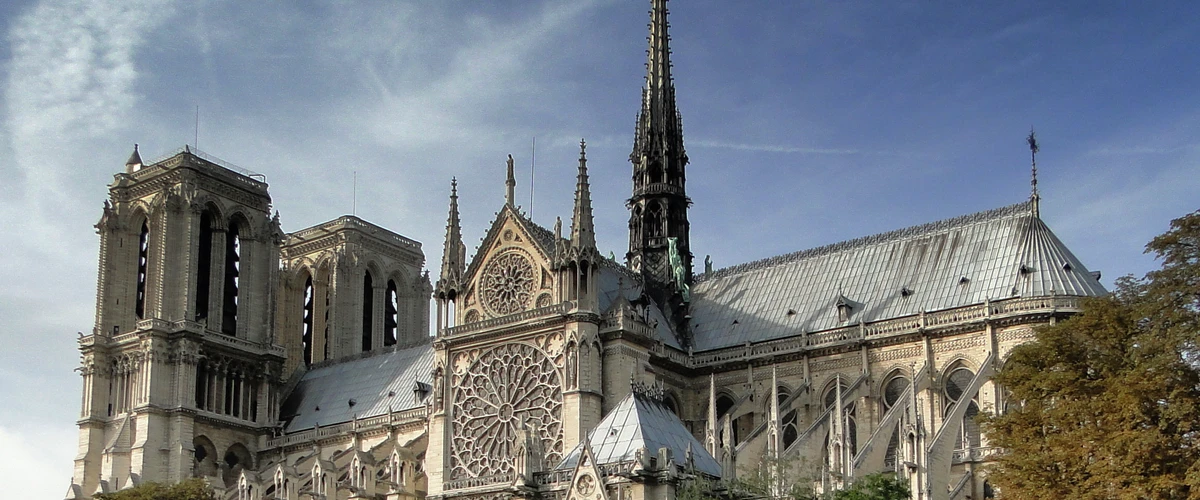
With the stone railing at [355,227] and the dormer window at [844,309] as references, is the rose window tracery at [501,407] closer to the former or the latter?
the dormer window at [844,309]

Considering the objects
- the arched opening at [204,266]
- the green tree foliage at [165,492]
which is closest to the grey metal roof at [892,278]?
the green tree foliage at [165,492]

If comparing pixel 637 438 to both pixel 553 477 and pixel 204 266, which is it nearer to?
pixel 553 477

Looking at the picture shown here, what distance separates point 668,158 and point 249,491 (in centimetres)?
2048

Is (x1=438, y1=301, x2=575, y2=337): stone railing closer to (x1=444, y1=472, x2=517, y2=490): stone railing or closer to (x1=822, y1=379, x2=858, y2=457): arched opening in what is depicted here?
(x1=444, y1=472, x2=517, y2=490): stone railing

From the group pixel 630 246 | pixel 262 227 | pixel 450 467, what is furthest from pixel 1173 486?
pixel 262 227

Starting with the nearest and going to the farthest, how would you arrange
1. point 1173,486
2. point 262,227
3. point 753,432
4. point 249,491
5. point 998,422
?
point 1173,486 < point 998,422 < point 753,432 < point 249,491 < point 262,227

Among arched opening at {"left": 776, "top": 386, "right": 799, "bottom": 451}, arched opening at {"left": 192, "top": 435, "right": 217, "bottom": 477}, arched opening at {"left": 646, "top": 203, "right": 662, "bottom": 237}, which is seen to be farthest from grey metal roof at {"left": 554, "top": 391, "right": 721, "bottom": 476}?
arched opening at {"left": 192, "top": 435, "right": 217, "bottom": 477}

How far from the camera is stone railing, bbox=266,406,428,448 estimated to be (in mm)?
63312

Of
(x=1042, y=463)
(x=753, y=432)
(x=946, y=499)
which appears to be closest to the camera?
(x=1042, y=463)

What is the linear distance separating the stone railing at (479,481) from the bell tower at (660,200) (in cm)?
1130

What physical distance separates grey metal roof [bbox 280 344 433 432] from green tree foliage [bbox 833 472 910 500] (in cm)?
2989

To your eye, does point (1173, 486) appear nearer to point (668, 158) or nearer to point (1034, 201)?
point (1034, 201)

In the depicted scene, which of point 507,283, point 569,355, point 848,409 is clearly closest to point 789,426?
point 848,409

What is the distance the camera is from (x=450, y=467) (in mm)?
53844
